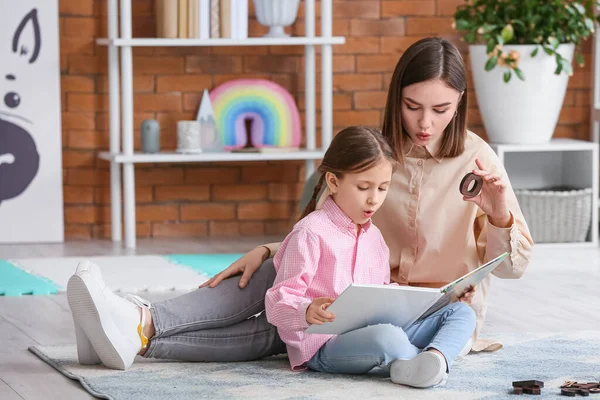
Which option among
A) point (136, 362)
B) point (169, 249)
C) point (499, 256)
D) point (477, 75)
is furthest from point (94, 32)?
point (499, 256)

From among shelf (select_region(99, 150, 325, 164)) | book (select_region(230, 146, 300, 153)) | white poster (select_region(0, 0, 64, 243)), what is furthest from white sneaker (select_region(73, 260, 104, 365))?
white poster (select_region(0, 0, 64, 243))

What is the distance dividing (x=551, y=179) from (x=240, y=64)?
4.24 feet

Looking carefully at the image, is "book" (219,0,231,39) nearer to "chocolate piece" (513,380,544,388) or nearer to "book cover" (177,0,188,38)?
"book cover" (177,0,188,38)

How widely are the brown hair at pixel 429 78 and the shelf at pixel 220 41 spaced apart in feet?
5.83

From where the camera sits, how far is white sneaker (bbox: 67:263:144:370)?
7.01 ft

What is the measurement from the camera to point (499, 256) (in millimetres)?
2180

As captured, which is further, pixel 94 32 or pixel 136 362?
pixel 94 32

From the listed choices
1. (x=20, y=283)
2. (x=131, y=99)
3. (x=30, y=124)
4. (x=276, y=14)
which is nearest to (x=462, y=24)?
(x=276, y=14)

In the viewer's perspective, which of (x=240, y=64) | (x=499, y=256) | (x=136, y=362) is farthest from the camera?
(x=240, y=64)

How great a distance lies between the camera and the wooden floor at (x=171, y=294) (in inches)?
88.0

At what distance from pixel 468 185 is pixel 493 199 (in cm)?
6

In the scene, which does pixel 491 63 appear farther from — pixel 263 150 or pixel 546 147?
pixel 263 150

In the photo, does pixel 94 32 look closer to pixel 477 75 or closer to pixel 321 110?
pixel 321 110

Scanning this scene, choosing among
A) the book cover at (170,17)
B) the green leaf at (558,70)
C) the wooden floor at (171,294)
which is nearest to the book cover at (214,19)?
the book cover at (170,17)
